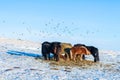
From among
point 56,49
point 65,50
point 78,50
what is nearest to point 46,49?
point 56,49

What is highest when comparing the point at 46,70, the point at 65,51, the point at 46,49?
the point at 46,49

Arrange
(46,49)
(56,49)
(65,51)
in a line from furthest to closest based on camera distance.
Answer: (46,49) → (65,51) → (56,49)

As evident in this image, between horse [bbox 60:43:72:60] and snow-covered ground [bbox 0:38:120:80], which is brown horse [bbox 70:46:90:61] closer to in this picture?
horse [bbox 60:43:72:60]

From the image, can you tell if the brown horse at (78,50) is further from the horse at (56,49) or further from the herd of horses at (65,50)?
the horse at (56,49)

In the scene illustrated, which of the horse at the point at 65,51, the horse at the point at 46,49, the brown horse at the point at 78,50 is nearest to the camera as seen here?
the brown horse at the point at 78,50

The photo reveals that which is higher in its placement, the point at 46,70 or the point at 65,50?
the point at 65,50

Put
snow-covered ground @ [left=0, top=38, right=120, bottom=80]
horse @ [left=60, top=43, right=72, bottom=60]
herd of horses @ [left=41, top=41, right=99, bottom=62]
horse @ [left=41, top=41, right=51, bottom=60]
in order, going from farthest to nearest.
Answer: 1. horse @ [left=41, top=41, right=51, bottom=60]
2. horse @ [left=60, top=43, right=72, bottom=60]
3. herd of horses @ [left=41, top=41, right=99, bottom=62]
4. snow-covered ground @ [left=0, top=38, right=120, bottom=80]

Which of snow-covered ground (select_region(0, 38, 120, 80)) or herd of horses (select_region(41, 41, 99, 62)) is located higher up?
herd of horses (select_region(41, 41, 99, 62))

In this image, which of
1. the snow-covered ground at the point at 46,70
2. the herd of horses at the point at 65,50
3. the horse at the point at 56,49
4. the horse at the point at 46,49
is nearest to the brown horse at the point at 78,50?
the herd of horses at the point at 65,50

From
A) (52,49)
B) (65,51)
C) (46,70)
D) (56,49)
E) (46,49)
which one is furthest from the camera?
(46,49)

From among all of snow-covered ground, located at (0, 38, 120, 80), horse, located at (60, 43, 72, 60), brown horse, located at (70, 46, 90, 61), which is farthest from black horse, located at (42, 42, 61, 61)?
brown horse, located at (70, 46, 90, 61)

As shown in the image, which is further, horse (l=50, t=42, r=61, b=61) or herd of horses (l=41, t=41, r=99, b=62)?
herd of horses (l=41, t=41, r=99, b=62)

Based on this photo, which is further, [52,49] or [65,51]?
[65,51]

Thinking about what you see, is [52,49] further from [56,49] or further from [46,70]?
[46,70]
